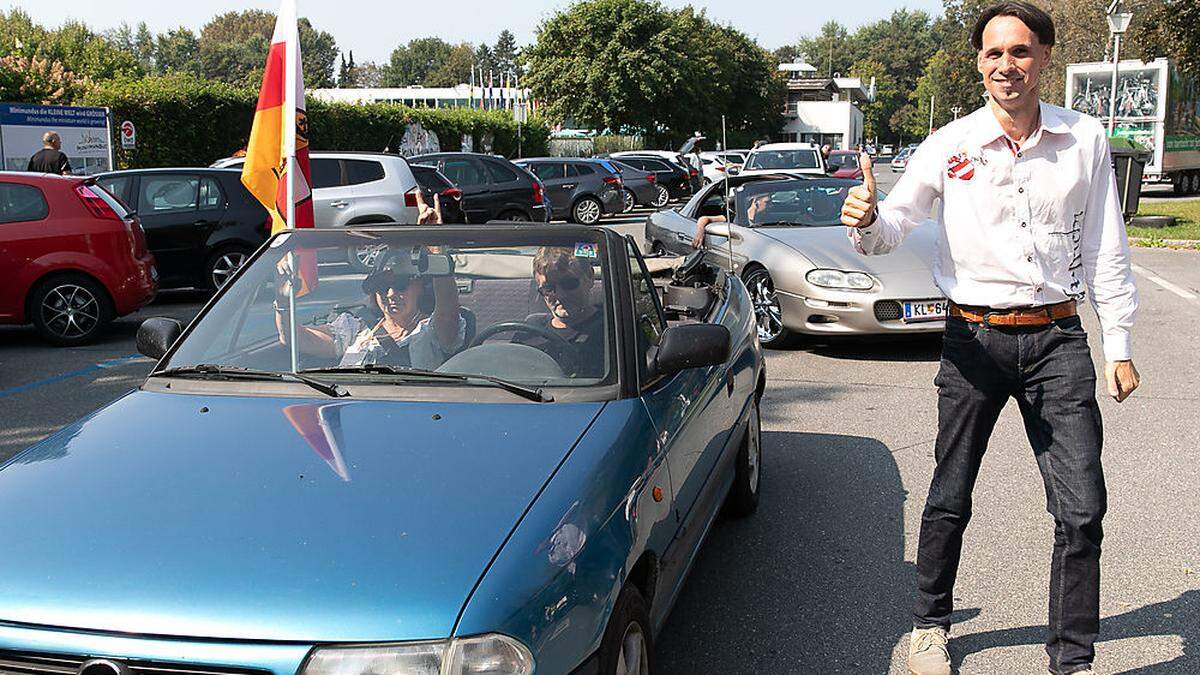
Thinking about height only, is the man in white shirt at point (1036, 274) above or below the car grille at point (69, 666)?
above

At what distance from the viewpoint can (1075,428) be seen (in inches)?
128

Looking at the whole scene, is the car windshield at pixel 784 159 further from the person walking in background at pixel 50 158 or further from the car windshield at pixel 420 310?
the car windshield at pixel 420 310

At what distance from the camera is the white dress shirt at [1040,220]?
3270mm

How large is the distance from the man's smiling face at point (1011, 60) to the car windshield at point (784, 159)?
72.6 feet

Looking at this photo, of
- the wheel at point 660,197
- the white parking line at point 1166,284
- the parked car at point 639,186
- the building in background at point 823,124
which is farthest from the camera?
the building in background at point 823,124

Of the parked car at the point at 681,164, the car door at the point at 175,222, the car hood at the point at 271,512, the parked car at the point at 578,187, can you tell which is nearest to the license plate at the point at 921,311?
the car hood at the point at 271,512

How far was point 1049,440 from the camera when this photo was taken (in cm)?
334

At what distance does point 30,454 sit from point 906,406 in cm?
554

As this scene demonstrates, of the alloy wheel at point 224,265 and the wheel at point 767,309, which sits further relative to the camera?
the alloy wheel at point 224,265

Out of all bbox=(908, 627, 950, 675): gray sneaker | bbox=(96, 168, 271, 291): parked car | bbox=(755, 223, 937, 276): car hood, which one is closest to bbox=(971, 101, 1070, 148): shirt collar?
bbox=(908, 627, 950, 675): gray sneaker

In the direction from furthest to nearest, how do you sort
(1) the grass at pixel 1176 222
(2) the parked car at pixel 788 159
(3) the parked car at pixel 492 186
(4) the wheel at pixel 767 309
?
(2) the parked car at pixel 788 159, (3) the parked car at pixel 492 186, (1) the grass at pixel 1176 222, (4) the wheel at pixel 767 309

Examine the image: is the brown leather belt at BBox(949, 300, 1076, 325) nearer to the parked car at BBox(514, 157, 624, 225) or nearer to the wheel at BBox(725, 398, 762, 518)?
the wheel at BBox(725, 398, 762, 518)

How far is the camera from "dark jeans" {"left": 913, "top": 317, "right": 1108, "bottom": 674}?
10.7 feet

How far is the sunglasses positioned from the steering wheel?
0.15 m
